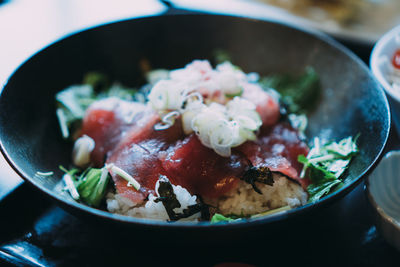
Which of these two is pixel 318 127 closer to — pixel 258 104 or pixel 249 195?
pixel 258 104

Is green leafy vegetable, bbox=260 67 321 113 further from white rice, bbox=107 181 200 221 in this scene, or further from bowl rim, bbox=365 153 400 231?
white rice, bbox=107 181 200 221

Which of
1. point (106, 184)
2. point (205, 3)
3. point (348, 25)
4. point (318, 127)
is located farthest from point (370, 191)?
point (205, 3)

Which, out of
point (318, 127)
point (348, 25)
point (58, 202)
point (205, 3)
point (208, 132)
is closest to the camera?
point (58, 202)

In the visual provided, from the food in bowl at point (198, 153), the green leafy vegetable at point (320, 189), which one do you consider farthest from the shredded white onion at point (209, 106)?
the green leafy vegetable at point (320, 189)

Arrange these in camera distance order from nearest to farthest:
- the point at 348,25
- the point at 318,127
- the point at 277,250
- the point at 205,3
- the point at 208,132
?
the point at 277,250
the point at 208,132
the point at 318,127
the point at 348,25
the point at 205,3

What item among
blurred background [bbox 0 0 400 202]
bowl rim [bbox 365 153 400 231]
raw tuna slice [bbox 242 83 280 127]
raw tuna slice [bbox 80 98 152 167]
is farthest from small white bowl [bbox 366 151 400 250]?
blurred background [bbox 0 0 400 202]

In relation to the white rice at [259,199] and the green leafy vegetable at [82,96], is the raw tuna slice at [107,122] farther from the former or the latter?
the white rice at [259,199]

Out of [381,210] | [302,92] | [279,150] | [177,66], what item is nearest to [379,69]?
[302,92]
